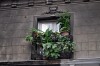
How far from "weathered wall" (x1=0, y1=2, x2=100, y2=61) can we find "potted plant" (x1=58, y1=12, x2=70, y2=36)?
283 mm

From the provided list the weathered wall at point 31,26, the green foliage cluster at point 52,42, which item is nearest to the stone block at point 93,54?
the weathered wall at point 31,26

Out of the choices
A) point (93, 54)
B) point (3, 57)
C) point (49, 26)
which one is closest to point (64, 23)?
point (49, 26)

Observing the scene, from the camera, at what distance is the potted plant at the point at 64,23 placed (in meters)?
12.6

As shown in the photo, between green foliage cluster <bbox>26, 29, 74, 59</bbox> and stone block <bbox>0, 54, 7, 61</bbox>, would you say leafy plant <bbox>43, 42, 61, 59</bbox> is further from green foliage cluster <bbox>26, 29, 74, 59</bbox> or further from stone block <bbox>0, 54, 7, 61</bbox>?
stone block <bbox>0, 54, 7, 61</bbox>

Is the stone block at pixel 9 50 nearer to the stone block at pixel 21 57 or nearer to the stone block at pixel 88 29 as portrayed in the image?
the stone block at pixel 21 57

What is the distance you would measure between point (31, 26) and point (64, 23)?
1.34 m

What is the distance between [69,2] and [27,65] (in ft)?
9.77

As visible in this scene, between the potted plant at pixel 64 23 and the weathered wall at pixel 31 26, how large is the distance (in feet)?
0.93

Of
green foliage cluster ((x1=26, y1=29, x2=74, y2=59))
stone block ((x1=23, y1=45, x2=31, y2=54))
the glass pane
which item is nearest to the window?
the glass pane

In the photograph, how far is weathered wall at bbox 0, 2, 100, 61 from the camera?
40.7 feet

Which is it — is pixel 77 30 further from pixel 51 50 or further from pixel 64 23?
pixel 51 50

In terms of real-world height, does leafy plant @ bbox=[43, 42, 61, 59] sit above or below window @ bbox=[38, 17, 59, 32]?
below

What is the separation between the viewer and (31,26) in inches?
516

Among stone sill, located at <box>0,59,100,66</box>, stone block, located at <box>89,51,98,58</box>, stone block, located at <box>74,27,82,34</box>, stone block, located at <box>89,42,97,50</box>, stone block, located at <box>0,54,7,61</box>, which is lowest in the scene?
stone sill, located at <box>0,59,100,66</box>
